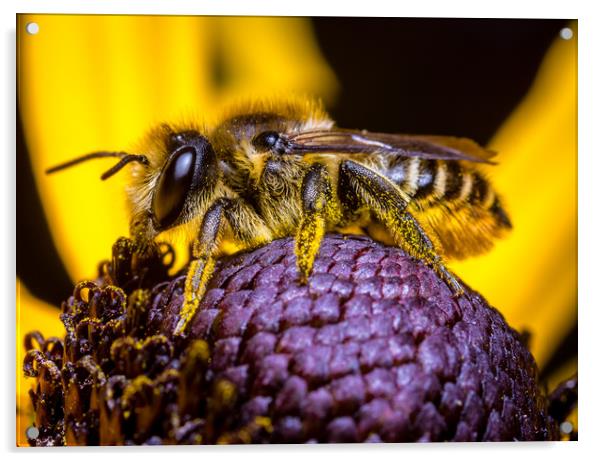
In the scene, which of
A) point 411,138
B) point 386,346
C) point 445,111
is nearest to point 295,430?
point 386,346

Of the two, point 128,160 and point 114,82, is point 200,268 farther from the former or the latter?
point 114,82

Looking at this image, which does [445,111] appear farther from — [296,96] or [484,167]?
[296,96]

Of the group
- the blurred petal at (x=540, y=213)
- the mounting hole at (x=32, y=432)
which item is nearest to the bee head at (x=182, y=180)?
the mounting hole at (x=32, y=432)

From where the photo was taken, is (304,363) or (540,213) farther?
(540,213)

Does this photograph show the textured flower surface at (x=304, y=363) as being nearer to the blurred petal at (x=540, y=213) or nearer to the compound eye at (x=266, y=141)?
the compound eye at (x=266, y=141)
